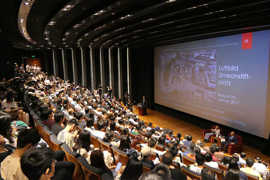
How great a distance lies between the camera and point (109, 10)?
18.4ft

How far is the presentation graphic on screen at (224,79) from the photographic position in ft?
23.6

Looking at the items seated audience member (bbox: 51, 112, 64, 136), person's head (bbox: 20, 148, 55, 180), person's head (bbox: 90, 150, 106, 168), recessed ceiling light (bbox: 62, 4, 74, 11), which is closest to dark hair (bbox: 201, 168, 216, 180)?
person's head (bbox: 90, 150, 106, 168)

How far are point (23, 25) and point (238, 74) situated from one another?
29.3 feet

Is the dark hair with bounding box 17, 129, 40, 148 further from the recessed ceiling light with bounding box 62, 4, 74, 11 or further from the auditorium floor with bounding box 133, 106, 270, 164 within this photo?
the auditorium floor with bounding box 133, 106, 270, 164

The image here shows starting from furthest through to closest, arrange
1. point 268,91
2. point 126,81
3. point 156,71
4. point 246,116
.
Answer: point 126,81 → point 156,71 → point 246,116 → point 268,91

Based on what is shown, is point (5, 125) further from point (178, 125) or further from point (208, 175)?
point (178, 125)

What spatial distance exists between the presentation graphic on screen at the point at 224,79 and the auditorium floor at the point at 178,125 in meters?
0.72

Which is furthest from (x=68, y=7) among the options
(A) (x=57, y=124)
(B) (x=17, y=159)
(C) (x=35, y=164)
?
(C) (x=35, y=164)

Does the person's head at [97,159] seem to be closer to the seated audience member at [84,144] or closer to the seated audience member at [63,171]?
the seated audience member at [63,171]

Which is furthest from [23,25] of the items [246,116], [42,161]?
[246,116]

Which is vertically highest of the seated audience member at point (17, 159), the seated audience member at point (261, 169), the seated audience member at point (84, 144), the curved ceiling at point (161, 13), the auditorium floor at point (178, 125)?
the curved ceiling at point (161, 13)

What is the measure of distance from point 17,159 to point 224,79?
27.6 feet

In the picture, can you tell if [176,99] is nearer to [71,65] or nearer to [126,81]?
[126,81]

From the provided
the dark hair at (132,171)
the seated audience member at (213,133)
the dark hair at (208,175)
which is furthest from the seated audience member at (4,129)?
the seated audience member at (213,133)
